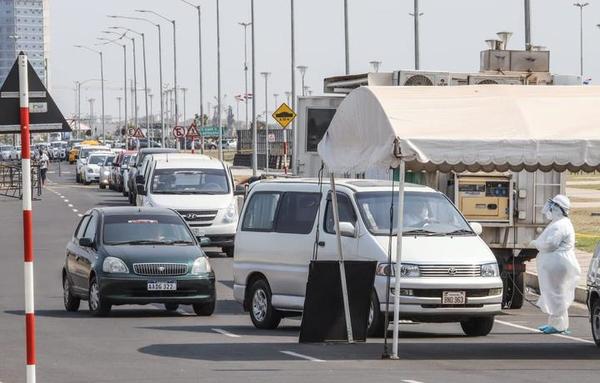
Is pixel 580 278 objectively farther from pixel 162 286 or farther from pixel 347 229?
pixel 347 229

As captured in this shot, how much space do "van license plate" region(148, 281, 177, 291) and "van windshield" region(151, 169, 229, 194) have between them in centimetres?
1339

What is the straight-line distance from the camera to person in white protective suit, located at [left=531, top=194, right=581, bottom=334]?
19.1 metres

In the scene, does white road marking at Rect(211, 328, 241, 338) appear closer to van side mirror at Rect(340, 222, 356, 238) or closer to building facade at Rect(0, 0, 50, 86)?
van side mirror at Rect(340, 222, 356, 238)

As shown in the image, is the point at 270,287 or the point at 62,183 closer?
the point at 270,287

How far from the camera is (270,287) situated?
20.2m

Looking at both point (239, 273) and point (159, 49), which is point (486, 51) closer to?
point (239, 273)

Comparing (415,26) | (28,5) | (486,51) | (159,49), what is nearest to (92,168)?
(159,49)

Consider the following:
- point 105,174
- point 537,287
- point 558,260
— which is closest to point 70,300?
point 558,260

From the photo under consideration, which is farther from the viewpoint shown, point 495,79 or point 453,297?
point 495,79

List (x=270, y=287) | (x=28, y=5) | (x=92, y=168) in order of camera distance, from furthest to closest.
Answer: (x=28, y=5)
(x=92, y=168)
(x=270, y=287)

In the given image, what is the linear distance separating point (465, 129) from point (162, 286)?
6.34 metres

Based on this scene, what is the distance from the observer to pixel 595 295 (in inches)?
704

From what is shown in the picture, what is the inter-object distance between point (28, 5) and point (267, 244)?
14198cm

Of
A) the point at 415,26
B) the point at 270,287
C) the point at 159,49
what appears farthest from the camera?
the point at 159,49
